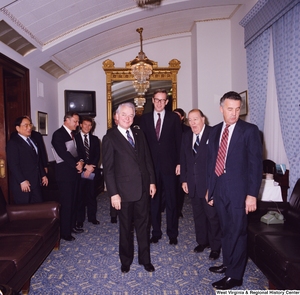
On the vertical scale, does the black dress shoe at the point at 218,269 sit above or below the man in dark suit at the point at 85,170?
below

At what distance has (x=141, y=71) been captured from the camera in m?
6.30

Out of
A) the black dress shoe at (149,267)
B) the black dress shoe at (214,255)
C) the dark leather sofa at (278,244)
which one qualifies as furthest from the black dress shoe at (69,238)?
the dark leather sofa at (278,244)

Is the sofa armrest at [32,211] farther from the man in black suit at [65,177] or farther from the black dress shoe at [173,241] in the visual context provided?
the black dress shoe at [173,241]

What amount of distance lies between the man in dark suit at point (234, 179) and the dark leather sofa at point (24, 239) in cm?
154

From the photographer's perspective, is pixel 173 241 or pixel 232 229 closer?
pixel 232 229

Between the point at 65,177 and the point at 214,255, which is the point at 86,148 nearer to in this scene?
the point at 65,177

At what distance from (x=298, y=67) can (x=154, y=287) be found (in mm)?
2813

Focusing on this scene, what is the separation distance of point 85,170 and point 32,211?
1.07 m

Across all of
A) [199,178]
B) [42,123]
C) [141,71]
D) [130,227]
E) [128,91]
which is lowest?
[130,227]

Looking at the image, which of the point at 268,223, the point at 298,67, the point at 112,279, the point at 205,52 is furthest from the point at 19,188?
the point at 205,52

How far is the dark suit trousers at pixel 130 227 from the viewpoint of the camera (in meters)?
2.62

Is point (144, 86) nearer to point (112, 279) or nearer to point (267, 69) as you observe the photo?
point (267, 69)

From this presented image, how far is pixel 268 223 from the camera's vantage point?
2.78m

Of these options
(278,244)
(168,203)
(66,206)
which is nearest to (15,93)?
(66,206)
